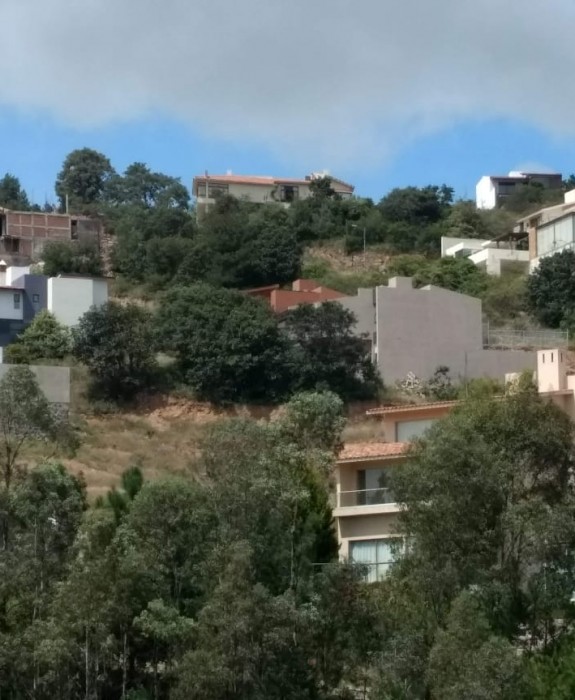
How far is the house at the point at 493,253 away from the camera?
7712 cm

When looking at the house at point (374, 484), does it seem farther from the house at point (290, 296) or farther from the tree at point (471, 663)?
the house at point (290, 296)

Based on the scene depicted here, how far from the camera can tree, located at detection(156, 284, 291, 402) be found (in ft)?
195

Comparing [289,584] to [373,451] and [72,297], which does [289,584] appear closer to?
[373,451]

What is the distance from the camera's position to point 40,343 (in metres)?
62.7

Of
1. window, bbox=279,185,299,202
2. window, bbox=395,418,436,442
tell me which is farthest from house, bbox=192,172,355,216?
window, bbox=395,418,436,442

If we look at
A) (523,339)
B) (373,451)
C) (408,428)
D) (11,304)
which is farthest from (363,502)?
(11,304)

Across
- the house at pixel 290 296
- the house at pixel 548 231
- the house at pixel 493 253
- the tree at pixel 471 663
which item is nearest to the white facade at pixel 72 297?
the house at pixel 290 296

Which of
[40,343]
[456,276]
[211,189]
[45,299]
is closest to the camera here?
[40,343]

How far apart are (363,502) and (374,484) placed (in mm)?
733

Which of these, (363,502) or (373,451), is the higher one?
(373,451)

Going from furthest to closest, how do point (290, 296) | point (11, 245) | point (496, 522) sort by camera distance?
point (11, 245), point (290, 296), point (496, 522)

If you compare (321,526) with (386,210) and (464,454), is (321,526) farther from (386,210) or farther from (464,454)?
(386,210)

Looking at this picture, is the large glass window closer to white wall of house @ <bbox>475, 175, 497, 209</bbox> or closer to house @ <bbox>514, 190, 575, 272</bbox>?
house @ <bbox>514, 190, 575, 272</bbox>

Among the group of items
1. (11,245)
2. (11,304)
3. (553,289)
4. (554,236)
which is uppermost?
(11,245)
